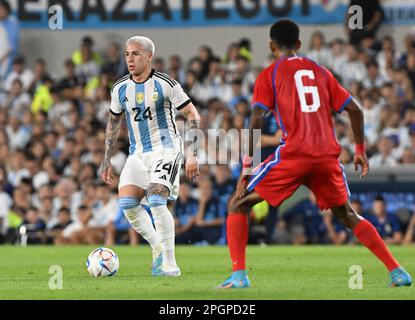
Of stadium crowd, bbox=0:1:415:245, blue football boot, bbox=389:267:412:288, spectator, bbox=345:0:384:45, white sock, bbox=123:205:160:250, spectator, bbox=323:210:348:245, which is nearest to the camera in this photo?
blue football boot, bbox=389:267:412:288

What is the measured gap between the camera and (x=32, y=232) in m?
20.8

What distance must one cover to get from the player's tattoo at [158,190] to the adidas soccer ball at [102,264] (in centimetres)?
78

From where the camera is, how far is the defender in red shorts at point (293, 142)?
957 centimetres

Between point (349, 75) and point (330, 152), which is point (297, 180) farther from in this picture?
point (349, 75)

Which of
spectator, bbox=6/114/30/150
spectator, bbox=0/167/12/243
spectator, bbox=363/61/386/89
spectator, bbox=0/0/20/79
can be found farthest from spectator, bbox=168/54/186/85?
spectator, bbox=0/167/12/243

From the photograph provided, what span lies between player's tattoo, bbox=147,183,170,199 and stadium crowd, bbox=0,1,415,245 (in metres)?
4.95

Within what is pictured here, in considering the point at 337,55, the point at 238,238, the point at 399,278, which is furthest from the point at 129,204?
the point at 337,55

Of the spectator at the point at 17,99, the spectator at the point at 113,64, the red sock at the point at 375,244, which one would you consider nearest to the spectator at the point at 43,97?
the spectator at the point at 17,99

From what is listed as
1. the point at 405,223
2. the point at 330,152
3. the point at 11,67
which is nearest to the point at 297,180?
the point at 330,152

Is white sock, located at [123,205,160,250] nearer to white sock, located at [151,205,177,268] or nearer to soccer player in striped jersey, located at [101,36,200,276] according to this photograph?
soccer player in striped jersey, located at [101,36,200,276]

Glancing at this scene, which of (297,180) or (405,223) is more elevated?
(297,180)

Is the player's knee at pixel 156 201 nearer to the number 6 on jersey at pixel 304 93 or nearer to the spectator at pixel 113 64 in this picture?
the number 6 on jersey at pixel 304 93

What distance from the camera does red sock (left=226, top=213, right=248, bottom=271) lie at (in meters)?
9.69

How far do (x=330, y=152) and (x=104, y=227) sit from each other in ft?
36.1
